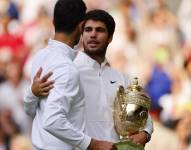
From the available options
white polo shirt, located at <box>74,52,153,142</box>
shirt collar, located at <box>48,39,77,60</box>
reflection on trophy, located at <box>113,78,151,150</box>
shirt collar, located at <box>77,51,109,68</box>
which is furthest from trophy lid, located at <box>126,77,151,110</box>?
shirt collar, located at <box>48,39,77,60</box>

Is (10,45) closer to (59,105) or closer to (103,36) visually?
(103,36)

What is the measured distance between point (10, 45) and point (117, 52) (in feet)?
3.52

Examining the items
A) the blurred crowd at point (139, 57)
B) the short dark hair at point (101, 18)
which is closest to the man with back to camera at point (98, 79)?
the short dark hair at point (101, 18)

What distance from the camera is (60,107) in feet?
11.3

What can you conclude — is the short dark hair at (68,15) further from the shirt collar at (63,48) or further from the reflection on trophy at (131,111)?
the reflection on trophy at (131,111)

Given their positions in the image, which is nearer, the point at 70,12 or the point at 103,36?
the point at 70,12

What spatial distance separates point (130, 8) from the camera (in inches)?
319

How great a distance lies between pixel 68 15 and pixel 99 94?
1.45ft

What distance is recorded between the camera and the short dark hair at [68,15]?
359cm

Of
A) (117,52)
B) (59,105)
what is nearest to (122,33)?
(117,52)

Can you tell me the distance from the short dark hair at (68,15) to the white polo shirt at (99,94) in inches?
13.1

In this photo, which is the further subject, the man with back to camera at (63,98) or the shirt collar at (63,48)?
the shirt collar at (63,48)

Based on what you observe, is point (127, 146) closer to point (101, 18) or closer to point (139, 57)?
point (101, 18)

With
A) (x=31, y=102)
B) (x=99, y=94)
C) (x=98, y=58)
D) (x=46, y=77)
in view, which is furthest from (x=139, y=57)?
(x=46, y=77)
